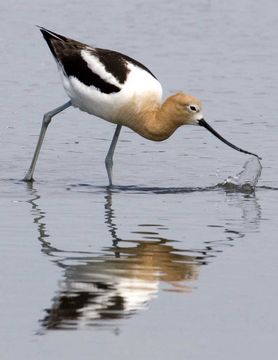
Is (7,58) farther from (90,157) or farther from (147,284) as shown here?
(147,284)

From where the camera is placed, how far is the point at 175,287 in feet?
23.2

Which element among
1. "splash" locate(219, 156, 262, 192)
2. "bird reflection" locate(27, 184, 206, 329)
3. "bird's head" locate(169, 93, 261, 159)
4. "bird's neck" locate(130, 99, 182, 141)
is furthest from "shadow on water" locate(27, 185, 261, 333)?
"bird's neck" locate(130, 99, 182, 141)

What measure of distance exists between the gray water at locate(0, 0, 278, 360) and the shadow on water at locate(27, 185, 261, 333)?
0.04 feet

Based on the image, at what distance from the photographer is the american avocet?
10.0 m

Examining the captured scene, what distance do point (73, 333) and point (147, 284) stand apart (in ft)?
3.36

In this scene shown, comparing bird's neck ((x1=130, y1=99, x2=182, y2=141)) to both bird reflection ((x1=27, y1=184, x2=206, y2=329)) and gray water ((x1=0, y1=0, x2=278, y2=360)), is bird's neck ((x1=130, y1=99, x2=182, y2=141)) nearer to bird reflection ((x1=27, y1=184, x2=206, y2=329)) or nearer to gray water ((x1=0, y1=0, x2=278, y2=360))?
gray water ((x1=0, y1=0, x2=278, y2=360))

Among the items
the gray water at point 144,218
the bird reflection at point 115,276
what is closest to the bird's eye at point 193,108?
the gray water at point 144,218

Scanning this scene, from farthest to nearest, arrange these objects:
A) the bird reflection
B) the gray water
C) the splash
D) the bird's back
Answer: the splash, the bird's back, the bird reflection, the gray water

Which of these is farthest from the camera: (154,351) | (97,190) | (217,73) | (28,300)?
(217,73)

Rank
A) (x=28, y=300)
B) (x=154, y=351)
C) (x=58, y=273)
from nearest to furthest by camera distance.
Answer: (x=154, y=351)
(x=28, y=300)
(x=58, y=273)

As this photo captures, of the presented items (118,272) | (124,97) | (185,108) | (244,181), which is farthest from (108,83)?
(118,272)

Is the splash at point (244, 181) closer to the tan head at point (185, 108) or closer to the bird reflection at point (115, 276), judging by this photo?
the tan head at point (185, 108)

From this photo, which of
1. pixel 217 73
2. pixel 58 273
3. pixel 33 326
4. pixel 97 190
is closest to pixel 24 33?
pixel 217 73

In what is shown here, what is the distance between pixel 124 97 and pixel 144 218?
56.4 inches
